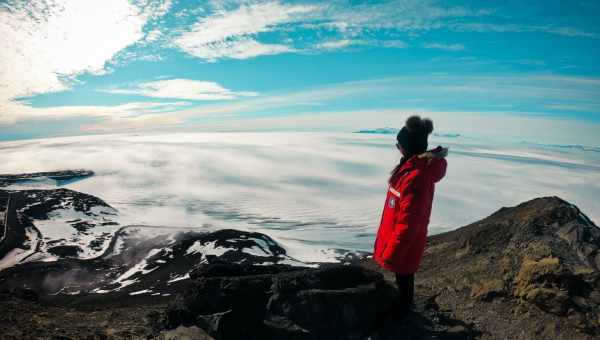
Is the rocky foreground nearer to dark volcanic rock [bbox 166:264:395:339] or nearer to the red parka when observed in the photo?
dark volcanic rock [bbox 166:264:395:339]

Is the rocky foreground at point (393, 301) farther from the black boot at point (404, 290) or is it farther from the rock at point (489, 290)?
the black boot at point (404, 290)

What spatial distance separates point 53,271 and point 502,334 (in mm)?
79993

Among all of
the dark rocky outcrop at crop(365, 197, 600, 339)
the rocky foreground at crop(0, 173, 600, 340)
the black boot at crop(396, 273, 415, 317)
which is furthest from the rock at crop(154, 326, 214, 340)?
the dark rocky outcrop at crop(365, 197, 600, 339)

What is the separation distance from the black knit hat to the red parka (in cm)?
21

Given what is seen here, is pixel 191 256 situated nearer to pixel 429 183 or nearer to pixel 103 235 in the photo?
pixel 103 235

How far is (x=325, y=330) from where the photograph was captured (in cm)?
645

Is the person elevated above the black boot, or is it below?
above

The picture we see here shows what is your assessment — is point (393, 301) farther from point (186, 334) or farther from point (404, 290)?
point (186, 334)

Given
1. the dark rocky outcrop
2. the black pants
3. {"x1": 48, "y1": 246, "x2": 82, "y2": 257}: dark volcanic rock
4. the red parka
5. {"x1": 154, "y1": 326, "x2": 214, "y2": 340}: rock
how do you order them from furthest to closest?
{"x1": 48, "y1": 246, "x2": 82, "y2": 257}: dark volcanic rock
{"x1": 154, "y1": 326, "x2": 214, "y2": 340}: rock
the dark rocky outcrop
the black pants
the red parka

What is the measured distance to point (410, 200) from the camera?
508 cm

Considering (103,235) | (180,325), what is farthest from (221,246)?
(180,325)

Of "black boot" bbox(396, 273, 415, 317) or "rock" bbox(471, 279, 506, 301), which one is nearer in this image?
"black boot" bbox(396, 273, 415, 317)

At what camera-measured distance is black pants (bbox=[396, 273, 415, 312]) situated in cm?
580

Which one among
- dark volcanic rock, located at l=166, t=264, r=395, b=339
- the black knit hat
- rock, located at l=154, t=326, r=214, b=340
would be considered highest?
the black knit hat
